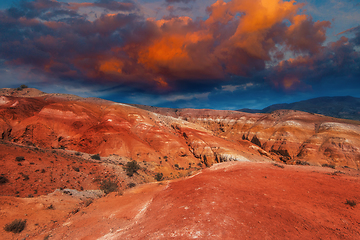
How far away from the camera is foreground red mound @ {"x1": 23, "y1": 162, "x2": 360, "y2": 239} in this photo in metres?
5.79

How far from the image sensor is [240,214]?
681 cm

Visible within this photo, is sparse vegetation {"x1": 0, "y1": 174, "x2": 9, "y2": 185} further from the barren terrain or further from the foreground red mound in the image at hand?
the foreground red mound

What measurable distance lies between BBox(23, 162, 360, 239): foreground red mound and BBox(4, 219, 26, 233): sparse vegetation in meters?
1.60

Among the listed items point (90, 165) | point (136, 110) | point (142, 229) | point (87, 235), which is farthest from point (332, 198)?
point (136, 110)

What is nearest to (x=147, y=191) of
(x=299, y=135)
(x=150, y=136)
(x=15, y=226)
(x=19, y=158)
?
(x=15, y=226)

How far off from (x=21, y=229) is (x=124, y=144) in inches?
1258

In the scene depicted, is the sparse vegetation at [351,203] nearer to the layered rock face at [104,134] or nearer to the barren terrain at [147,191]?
the barren terrain at [147,191]

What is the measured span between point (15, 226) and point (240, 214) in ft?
38.6

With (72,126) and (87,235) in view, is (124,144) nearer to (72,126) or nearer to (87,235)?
(72,126)

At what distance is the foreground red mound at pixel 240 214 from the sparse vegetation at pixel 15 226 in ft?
5.26

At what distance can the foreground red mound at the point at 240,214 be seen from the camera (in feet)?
19.0

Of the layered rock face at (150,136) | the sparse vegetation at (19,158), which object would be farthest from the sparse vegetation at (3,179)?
the layered rock face at (150,136)

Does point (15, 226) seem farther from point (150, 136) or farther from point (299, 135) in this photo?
point (299, 135)

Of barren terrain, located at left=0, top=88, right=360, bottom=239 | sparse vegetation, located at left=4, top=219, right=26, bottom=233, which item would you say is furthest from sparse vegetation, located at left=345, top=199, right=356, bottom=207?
sparse vegetation, located at left=4, top=219, right=26, bottom=233
